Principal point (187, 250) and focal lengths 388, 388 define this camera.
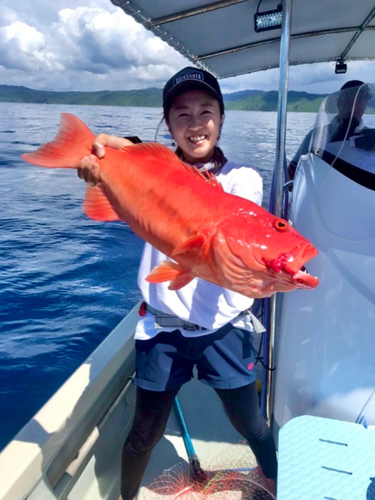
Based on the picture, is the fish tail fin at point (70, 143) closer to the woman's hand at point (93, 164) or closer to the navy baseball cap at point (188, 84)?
the woman's hand at point (93, 164)

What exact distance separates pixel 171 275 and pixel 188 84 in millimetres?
1048

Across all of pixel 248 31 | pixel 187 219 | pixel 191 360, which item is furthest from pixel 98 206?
pixel 248 31

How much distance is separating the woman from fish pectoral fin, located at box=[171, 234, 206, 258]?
63 centimetres

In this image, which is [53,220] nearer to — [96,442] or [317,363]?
[96,442]

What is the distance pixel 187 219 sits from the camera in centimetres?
130

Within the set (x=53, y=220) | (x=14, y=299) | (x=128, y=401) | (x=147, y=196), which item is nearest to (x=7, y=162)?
(x=53, y=220)

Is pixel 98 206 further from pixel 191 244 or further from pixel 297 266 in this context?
pixel 297 266

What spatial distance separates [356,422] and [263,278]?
1130mm

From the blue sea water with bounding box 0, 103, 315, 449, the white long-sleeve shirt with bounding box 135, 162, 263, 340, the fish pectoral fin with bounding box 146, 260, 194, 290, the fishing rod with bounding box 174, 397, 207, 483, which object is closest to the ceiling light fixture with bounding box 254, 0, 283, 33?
the blue sea water with bounding box 0, 103, 315, 449

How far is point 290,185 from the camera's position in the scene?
2.97 meters

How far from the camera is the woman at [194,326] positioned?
1.86m

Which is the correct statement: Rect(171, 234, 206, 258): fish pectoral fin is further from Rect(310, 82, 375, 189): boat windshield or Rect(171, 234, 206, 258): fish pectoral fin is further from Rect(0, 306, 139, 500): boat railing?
Rect(0, 306, 139, 500): boat railing

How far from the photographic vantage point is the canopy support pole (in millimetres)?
2160

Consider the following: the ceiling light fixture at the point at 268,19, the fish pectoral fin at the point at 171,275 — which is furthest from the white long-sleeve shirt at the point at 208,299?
the ceiling light fixture at the point at 268,19
